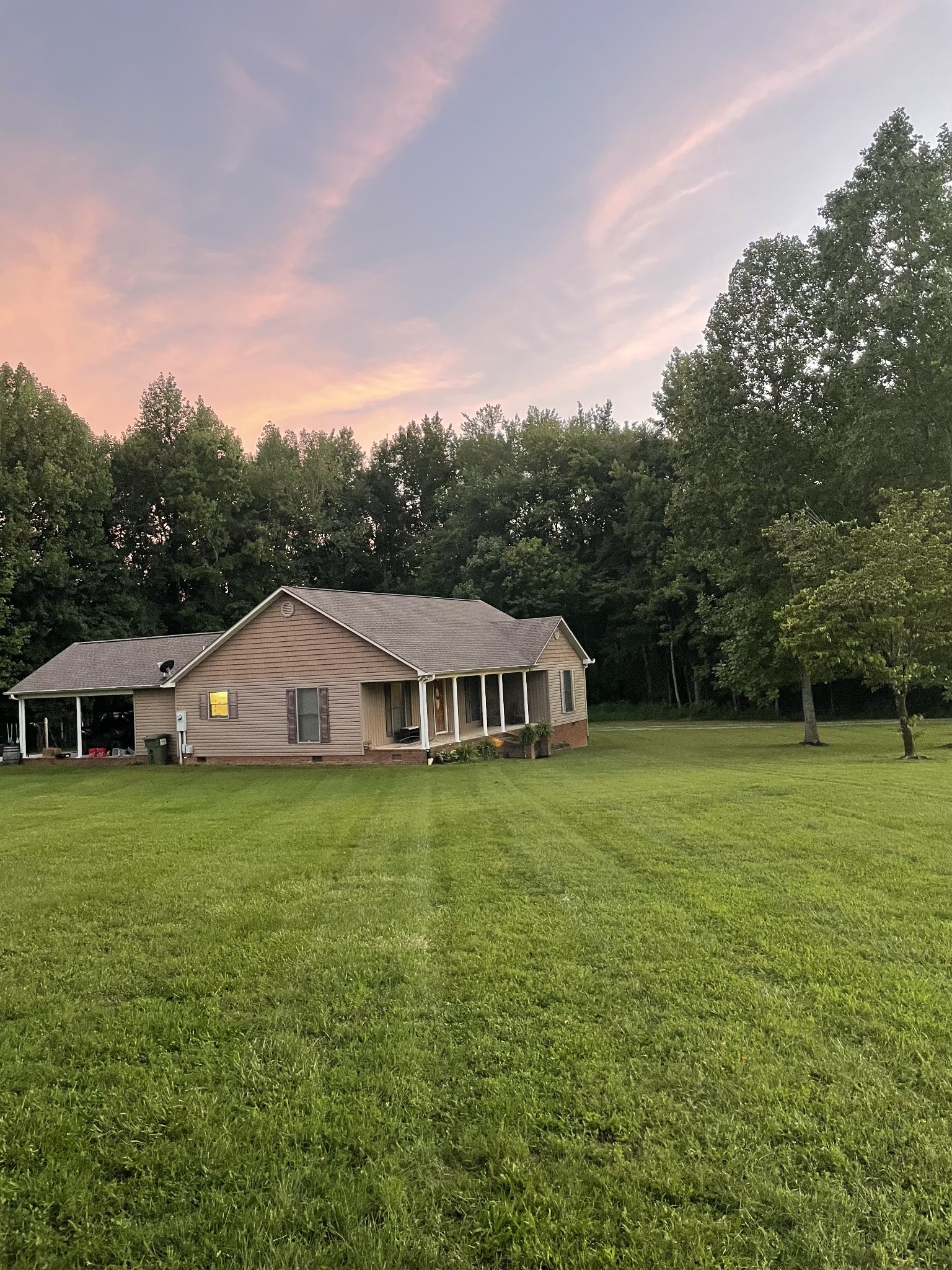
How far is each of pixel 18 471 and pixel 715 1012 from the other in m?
37.4

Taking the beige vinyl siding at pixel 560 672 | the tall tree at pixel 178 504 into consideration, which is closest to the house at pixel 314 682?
the beige vinyl siding at pixel 560 672

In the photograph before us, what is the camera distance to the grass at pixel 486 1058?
264 centimetres

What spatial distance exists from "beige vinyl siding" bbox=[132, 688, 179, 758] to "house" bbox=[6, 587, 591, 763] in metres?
0.04

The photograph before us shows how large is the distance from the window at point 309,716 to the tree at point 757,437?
15247mm

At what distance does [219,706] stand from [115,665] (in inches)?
229

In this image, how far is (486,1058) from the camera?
3723mm

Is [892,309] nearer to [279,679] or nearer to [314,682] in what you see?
[314,682]

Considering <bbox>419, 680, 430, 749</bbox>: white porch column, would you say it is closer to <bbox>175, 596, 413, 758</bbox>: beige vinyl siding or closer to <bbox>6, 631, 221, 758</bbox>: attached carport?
<bbox>175, 596, 413, 758</bbox>: beige vinyl siding

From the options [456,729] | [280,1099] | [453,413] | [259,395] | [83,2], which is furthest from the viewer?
[453,413]

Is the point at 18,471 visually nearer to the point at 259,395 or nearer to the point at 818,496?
the point at 259,395

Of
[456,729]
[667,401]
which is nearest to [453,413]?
[667,401]

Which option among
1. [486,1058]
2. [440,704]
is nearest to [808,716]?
[440,704]

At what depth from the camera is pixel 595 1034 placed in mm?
3877

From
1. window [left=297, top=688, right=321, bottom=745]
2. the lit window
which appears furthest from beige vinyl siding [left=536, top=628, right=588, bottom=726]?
the lit window
